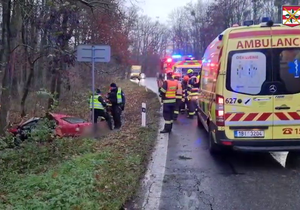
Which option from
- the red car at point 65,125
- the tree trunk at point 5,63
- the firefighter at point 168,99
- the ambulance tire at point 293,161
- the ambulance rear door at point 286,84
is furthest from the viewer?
the tree trunk at point 5,63

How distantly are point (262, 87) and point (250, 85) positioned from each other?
0.66ft

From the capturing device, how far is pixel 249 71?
6.63m

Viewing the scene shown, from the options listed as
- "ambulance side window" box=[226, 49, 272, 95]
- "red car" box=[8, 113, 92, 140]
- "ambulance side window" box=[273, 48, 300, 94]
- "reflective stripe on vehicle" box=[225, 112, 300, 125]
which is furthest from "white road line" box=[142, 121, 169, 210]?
"red car" box=[8, 113, 92, 140]

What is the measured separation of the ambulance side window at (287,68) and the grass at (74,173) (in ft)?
9.12

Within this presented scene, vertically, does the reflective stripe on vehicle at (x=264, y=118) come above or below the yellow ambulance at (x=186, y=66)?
below

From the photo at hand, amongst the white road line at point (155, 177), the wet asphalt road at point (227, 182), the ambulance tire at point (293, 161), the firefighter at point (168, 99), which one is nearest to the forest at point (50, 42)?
the firefighter at point (168, 99)

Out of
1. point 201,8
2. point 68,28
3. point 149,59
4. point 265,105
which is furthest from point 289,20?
point 149,59

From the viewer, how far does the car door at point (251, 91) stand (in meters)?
6.59

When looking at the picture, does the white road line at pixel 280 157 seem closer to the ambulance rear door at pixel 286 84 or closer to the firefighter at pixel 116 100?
the ambulance rear door at pixel 286 84

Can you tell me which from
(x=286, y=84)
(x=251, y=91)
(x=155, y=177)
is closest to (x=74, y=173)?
(x=155, y=177)

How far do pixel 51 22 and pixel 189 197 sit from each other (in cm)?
1224

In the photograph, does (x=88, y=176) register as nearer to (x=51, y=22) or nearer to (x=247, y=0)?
(x=51, y=22)

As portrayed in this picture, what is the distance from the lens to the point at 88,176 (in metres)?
5.63

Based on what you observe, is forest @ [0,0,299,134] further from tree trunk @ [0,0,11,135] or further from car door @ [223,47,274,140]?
car door @ [223,47,274,140]
